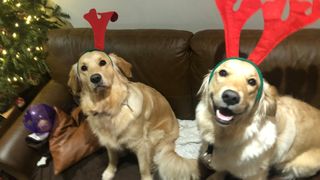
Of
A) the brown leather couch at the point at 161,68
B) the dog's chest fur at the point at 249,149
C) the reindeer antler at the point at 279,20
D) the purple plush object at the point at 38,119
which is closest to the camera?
the reindeer antler at the point at 279,20

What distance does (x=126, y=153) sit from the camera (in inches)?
91.0

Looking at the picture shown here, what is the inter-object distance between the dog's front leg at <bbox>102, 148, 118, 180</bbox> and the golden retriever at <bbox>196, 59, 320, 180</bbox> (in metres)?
0.62

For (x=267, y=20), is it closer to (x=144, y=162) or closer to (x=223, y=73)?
(x=223, y=73)

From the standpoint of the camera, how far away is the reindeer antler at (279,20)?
154 cm

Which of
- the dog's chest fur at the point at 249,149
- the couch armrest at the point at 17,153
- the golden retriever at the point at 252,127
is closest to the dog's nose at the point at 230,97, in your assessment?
the golden retriever at the point at 252,127

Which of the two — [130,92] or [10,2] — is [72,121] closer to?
[130,92]

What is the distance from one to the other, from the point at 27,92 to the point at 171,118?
114 cm

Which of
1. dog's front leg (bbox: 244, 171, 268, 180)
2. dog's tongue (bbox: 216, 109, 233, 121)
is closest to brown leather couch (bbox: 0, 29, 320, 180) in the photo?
dog's front leg (bbox: 244, 171, 268, 180)

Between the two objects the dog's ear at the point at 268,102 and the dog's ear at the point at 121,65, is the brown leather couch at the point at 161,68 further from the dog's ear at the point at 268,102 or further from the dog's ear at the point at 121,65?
the dog's ear at the point at 268,102

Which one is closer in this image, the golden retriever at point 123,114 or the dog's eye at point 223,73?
the dog's eye at point 223,73

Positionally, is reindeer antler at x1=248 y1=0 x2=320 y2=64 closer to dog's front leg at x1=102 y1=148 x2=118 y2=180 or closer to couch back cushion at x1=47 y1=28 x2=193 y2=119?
couch back cushion at x1=47 y1=28 x2=193 y2=119

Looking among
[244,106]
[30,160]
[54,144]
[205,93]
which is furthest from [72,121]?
[244,106]

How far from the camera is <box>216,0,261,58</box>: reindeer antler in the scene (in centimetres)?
161

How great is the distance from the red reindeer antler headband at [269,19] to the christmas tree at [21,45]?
1.45 m
